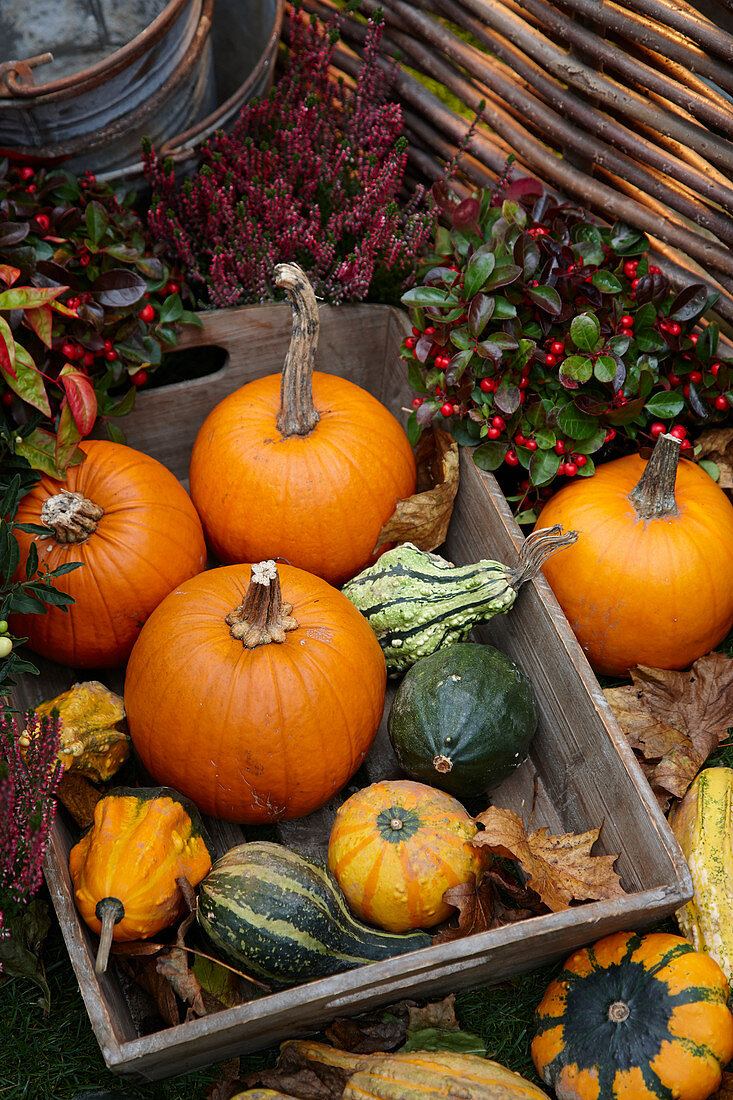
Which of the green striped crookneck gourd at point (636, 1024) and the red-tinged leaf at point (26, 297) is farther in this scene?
the red-tinged leaf at point (26, 297)

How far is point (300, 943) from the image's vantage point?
157cm

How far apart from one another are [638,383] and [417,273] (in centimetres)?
72

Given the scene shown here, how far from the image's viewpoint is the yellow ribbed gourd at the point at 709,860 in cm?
176

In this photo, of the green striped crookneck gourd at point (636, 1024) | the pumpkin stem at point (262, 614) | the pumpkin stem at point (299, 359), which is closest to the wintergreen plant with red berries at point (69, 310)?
the pumpkin stem at point (299, 359)

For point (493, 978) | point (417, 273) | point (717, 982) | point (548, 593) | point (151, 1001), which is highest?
point (417, 273)

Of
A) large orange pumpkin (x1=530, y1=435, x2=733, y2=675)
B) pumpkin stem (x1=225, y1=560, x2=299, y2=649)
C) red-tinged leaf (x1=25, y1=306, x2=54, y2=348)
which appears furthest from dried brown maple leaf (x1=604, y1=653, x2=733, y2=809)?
red-tinged leaf (x1=25, y1=306, x2=54, y2=348)

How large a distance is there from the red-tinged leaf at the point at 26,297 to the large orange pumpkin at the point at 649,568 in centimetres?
133

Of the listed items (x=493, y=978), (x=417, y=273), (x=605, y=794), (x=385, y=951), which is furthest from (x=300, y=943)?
(x=417, y=273)

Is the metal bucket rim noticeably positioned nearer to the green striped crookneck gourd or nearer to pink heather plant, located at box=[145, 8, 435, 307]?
pink heather plant, located at box=[145, 8, 435, 307]

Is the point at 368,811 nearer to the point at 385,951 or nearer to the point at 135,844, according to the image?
the point at 385,951

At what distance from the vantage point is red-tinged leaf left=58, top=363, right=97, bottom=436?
2.04 meters

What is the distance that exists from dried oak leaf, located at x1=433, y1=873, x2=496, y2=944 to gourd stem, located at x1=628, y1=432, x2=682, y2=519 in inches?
37.5

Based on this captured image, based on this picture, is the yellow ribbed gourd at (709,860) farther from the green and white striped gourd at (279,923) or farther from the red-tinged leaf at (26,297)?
the red-tinged leaf at (26,297)

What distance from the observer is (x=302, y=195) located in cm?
266
